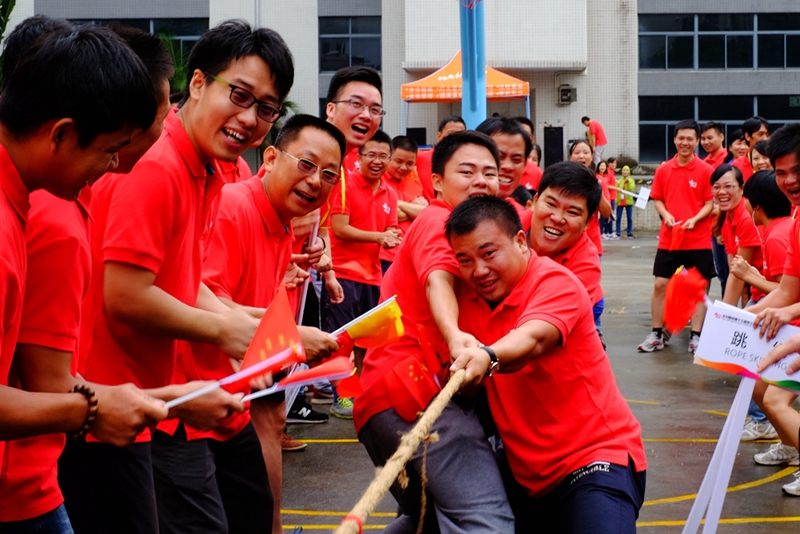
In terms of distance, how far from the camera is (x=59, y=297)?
184 centimetres

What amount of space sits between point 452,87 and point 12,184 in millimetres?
19130

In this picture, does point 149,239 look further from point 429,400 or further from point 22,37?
point 429,400

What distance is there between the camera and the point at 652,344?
340 inches

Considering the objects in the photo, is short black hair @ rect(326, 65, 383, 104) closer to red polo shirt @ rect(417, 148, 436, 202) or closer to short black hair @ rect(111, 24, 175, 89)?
short black hair @ rect(111, 24, 175, 89)

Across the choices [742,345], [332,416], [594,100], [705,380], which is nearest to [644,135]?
[594,100]

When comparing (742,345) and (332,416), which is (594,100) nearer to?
(332,416)

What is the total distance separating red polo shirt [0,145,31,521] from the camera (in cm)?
161

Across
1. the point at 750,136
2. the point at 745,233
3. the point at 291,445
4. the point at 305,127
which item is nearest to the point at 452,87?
the point at 750,136

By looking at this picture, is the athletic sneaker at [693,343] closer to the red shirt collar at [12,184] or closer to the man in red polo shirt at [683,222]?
the man in red polo shirt at [683,222]

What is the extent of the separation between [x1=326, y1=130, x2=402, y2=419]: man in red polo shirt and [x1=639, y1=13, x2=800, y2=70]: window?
788 inches

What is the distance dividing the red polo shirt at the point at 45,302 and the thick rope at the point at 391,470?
2.23ft

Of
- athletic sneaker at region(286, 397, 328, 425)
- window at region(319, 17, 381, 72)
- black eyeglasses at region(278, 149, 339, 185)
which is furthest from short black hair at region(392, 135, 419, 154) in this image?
window at region(319, 17, 381, 72)

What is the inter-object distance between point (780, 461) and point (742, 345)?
7.35 ft

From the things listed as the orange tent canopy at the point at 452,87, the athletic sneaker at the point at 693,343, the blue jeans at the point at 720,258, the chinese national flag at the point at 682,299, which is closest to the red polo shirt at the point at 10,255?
the chinese national flag at the point at 682,299
